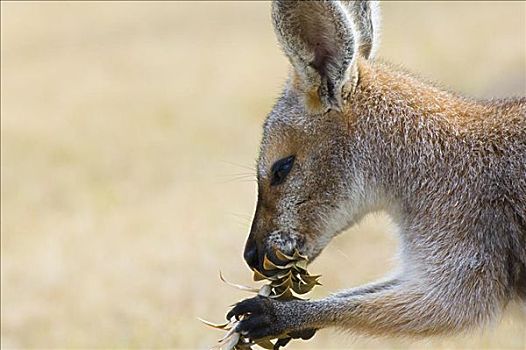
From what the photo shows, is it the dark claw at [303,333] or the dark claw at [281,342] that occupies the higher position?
the dark claw at [303,333]

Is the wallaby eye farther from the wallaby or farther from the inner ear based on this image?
the inner ear

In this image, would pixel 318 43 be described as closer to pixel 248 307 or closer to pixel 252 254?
pixel 252 254

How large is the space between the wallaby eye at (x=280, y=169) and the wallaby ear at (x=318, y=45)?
0.29 meters

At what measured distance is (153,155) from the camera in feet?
55.0

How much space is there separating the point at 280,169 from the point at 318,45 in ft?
2.14

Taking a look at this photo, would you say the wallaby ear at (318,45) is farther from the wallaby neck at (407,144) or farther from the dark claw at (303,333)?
the dark claw at (303,333)

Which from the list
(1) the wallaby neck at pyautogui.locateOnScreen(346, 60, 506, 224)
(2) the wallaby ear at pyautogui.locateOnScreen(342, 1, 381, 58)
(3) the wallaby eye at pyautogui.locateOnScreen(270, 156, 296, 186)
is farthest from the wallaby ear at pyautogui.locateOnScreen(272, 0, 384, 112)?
(2) the wallaby ear at pyautogui.locateOnScreen(342, 1, 381, 58)

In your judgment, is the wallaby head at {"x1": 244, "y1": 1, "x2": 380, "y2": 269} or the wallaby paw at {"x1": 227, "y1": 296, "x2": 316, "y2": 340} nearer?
the wallaby paw at {"x1": 227, "y1": 296, "x2": 316, "y2": 340}

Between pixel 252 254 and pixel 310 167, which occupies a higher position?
pixel 310 167

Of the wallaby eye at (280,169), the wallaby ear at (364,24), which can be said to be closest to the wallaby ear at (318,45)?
the wallaby eye at (280,169)

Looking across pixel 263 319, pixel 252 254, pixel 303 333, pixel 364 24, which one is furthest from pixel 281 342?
pixel 364 24

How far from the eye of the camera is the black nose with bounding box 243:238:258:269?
5559 millimetres

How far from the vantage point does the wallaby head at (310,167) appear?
5.51 meters

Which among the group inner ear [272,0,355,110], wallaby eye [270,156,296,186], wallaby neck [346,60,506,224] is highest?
inner ear [272,0,355,110]
